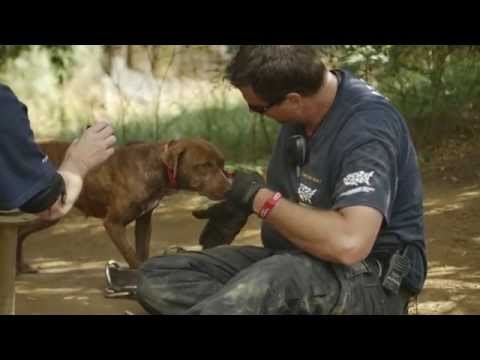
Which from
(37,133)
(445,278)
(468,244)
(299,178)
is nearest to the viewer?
(299,178)

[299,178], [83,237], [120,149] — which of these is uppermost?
[299,178]

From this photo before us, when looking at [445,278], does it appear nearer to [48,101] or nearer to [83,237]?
[83,237]

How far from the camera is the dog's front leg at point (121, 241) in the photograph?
259 inches

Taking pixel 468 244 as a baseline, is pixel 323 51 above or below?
above

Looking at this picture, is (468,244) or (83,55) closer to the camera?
(468,244)

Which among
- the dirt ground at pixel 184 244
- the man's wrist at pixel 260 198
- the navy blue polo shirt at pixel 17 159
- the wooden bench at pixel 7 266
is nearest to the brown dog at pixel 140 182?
the dirt ground at pixel 184 244

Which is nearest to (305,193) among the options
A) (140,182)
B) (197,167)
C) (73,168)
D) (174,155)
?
(73,168)

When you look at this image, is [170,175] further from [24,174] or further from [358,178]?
[24,174]

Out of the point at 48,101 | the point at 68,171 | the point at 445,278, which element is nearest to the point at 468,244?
the point at 445,278

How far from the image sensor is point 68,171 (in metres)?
3.65

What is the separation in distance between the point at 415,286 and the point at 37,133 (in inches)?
315

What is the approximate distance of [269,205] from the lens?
159 inches

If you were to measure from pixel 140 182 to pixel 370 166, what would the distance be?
3.00 m

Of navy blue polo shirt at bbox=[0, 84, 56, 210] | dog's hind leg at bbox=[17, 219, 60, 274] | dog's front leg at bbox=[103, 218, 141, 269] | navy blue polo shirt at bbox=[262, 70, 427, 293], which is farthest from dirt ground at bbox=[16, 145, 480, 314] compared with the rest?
navy blue polo shirt at bbox=[0, 84, 56, 210]
